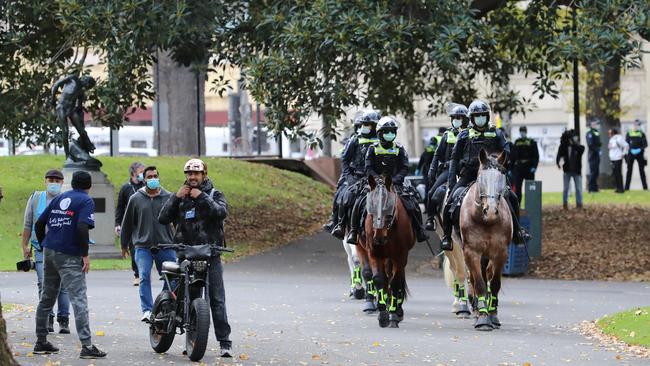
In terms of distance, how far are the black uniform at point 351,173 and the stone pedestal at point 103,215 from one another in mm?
8602

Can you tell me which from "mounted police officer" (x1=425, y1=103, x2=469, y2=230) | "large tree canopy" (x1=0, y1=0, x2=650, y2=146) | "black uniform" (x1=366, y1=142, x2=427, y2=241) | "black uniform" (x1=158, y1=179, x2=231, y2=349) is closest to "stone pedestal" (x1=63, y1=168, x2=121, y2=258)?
"large tree canopy" (x1=0, y1=0, x2=650, y2=146)

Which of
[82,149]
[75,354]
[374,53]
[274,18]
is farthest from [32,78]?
→ [75,354]

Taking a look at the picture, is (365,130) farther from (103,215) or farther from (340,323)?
(103,215)

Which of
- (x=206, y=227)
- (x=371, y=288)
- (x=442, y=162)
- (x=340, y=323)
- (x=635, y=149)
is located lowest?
(x=340, y=323)

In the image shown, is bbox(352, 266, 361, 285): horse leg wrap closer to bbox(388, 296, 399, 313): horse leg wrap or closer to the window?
bbox(388, 296, 399, 313): horse leg wrap

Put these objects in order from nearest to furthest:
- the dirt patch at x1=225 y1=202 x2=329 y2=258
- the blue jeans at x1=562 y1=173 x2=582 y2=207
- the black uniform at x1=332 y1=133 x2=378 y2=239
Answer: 1. the black uniform at x1=332 y1=133 x2=378 y2=239
2. the dirt patch at x1=225 y1=202 x2=329 y2=258
3. the blue jeans at x1=562 y1=173 x2=582 y2=207

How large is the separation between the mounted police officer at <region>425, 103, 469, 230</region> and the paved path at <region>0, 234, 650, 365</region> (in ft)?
4.51

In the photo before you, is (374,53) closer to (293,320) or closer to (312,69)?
(312,69)

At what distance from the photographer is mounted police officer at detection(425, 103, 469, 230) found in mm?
18781

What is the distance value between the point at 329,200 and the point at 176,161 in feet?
12.9

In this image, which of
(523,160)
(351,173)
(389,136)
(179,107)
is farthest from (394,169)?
(179,107)

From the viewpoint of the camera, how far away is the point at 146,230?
16.1 m

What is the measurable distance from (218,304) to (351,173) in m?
5.17

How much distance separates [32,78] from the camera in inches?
1201
